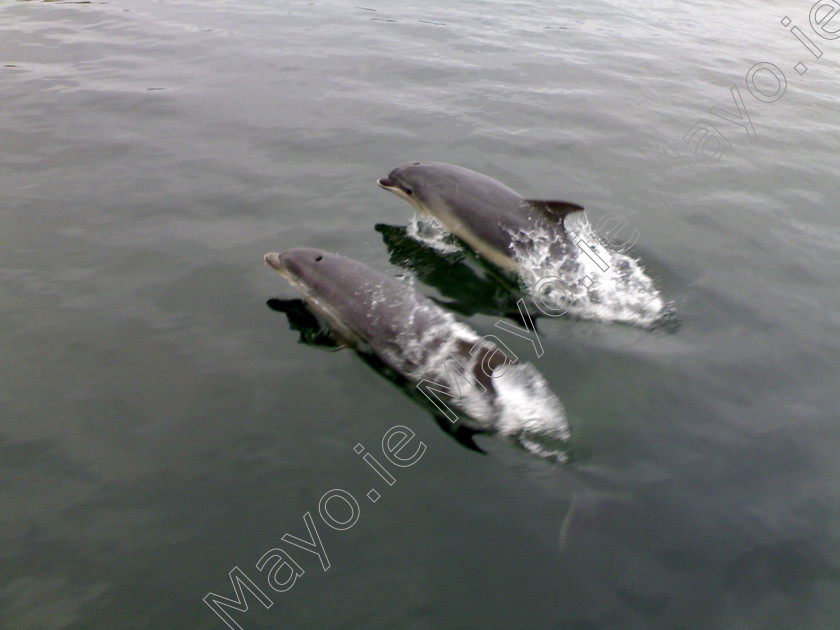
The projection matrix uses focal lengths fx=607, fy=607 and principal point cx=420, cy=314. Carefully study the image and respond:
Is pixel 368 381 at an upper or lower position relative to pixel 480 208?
lower

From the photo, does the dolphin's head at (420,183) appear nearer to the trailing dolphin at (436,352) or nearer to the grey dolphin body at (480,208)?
the grey dolphin body at (480,208)

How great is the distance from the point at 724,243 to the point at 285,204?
6.61m

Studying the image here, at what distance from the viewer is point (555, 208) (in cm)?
766

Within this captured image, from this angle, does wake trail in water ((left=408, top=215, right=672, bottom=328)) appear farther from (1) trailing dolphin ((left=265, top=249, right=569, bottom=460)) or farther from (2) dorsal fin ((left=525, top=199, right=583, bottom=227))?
(1) trailing dolphin ((left=265, top=249, right=569, bottom=460))

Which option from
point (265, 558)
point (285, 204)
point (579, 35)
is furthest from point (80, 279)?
point (579, 35)

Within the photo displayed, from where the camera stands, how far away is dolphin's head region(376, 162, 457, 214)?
859cm

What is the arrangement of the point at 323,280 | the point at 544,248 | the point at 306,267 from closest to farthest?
the point at 323,280
the point at 306,267
the point at 544,248

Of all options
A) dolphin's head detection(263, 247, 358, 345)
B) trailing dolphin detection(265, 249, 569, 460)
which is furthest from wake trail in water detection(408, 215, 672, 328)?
dolphin's head detection(263, 247, 358, 345)

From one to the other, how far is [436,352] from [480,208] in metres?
2.89

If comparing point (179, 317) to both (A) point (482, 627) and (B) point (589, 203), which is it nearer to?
(A) point (482, 627)

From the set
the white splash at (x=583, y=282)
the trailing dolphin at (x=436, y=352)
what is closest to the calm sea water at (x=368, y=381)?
the trailing dolphin at (x=436, y=352)

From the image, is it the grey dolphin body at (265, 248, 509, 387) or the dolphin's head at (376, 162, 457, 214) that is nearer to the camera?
the grey dolphin body at (265, 248, 509, 387)

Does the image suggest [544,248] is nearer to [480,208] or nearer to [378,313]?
[480,208]

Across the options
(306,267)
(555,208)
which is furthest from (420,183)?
(306,267)
